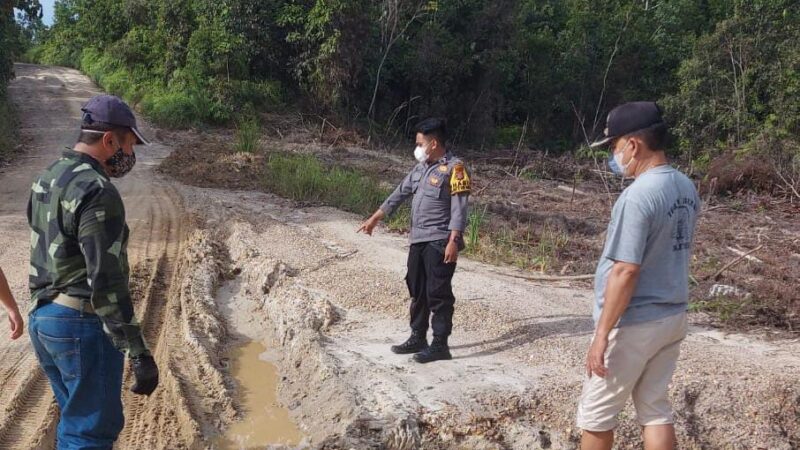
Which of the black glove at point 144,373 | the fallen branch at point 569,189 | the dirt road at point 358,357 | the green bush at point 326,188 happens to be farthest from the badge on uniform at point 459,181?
the fallen branch at point 569,189

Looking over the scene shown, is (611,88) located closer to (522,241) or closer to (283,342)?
(522,241)

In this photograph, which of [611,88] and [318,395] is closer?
[318,395]

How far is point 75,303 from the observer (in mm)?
2701

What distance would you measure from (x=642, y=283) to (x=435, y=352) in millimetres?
2416

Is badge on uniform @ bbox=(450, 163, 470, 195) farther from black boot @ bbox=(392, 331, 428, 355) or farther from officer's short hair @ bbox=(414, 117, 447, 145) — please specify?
black boot @ bbox=(392, 331, 428, 355)

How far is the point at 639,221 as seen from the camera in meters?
2.93


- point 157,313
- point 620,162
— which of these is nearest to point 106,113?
point 620,162

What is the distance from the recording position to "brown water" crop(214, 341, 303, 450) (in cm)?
448

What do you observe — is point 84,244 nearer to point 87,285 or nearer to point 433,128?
point 87,285

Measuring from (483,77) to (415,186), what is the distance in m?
19.7

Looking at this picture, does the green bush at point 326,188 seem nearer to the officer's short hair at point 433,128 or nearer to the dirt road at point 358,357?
the dirt road at point 358,357

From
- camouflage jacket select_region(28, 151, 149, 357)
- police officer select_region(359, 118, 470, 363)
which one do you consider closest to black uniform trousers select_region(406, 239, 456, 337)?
police officer select_region(359, 118, 470, 363)

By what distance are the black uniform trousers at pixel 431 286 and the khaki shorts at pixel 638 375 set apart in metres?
1.98

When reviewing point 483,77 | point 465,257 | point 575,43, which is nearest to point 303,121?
point 483,77
